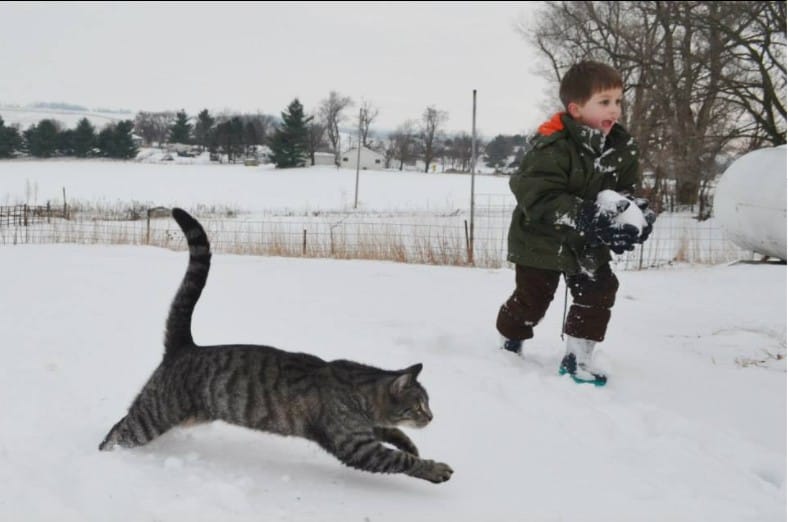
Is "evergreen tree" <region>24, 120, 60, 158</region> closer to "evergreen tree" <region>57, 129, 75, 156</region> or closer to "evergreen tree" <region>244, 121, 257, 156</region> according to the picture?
"evergreen tree" <region>57, 129, 75, 156</region>

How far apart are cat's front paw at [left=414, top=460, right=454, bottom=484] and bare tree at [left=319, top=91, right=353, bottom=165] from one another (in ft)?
226

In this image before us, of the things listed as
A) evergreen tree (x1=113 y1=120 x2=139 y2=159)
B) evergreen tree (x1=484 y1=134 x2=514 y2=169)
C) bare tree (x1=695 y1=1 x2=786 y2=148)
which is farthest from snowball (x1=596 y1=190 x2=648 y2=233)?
Result: evergreen tree (x1=484 y1=134 x2=514 y2=169)

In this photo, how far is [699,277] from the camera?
6.74 m

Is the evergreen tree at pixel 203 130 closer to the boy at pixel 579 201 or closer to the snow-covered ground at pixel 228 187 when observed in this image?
the snow-covered ground at pixel 228 187

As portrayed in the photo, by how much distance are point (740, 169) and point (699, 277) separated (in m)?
4.93

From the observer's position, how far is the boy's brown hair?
3287mm

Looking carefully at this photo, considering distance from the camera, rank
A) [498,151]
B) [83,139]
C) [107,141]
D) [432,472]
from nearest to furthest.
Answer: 1. [432,472]
2. [83,139]
3. [107,141]
4. [498,151]

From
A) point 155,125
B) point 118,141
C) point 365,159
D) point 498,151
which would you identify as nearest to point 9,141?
point 118,141

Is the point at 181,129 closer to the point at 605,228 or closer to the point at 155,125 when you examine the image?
the point at 155,125

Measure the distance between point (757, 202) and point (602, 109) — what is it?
795 centimetres

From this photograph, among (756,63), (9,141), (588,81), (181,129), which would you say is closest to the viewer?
(588,81)

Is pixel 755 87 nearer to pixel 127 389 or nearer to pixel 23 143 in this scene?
pixel 127 389

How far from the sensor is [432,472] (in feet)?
7.19

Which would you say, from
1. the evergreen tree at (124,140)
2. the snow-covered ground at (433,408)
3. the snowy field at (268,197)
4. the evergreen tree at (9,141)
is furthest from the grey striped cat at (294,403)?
the evergreen tree at (124,140)
